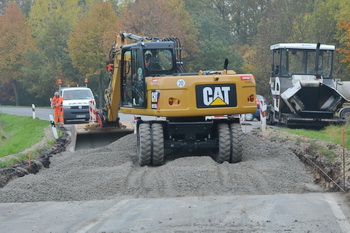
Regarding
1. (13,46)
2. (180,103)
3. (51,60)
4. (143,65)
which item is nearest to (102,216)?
(180,103)

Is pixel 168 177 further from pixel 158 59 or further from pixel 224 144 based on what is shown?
pixel 158 59

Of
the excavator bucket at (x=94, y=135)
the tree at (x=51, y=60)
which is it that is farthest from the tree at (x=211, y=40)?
the excavator bucket at (x=94, y=135)

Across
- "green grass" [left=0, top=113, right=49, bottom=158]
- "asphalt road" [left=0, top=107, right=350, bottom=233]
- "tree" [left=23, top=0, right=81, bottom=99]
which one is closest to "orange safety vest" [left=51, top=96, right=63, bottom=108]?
"green grass" [left=0, top=113, right=49, bottom=158]

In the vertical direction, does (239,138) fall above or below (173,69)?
below

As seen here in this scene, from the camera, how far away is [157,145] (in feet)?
44.7

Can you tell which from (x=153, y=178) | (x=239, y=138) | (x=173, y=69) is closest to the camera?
(x=153, y=178)

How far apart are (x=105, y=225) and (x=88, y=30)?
4180 cm

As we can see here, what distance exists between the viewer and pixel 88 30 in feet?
160

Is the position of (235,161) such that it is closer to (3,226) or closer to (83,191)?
(83,191)

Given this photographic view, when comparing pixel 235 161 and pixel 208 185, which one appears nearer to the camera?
pixel 208 185

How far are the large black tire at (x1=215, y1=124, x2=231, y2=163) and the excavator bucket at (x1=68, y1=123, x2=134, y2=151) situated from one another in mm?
5413

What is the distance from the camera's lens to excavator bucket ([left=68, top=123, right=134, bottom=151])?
18344 millimetres

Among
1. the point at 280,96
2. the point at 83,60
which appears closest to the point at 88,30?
the point at 83,60

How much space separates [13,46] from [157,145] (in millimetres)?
52983
